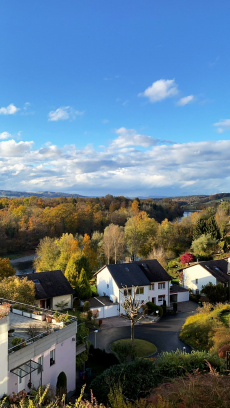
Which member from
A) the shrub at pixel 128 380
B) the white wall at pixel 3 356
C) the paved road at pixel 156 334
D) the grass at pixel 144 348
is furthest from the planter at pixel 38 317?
the paved road at pixel 156 334

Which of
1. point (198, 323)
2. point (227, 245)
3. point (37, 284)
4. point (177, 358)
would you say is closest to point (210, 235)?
point (227, 245)

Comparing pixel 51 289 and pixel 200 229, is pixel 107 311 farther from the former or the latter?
pixel 200 229

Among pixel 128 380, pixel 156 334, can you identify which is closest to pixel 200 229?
pixel 156 334

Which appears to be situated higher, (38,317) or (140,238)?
(38,317)

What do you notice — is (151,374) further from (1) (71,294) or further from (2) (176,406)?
(1) (71,294)

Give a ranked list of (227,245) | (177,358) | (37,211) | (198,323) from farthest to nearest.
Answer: (37,211) < (227,245) < (198,323) < (177,358)

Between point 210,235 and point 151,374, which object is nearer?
point 151,374
